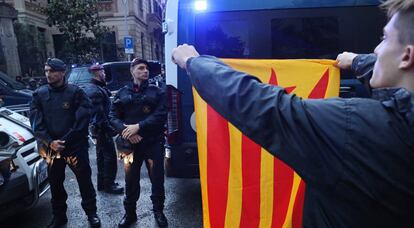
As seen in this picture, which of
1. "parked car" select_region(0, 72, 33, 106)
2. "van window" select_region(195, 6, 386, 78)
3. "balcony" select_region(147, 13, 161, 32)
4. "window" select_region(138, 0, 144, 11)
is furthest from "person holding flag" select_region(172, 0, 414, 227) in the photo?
"balcony" select_region(147, 13, 161, 32)

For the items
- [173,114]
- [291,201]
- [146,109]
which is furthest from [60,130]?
[291,201]

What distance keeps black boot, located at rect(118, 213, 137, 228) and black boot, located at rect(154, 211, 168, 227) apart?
233 millimetres

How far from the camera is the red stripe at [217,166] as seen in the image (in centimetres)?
210

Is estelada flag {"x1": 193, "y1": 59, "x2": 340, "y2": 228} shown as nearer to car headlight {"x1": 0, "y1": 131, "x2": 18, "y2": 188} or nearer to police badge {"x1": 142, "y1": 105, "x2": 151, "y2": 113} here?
police badge {"x1": 142, "y1": 105, "x2": 151, "y2": 113}

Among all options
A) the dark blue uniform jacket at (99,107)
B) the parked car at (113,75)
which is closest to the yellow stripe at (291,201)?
the dark blue uniform jacket at (99,107)

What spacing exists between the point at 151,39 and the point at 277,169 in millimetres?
35505

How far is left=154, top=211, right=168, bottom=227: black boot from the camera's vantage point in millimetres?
3857

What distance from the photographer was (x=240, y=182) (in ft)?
7.00

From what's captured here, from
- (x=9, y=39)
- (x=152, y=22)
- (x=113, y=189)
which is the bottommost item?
(x=113, y=189)

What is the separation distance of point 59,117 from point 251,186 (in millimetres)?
2427

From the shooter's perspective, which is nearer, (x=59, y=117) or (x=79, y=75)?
(x=59, y=117)

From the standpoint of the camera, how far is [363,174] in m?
0.94

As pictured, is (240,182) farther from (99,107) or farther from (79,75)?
(79,75)

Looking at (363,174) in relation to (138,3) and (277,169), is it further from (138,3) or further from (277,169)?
(138,3)
